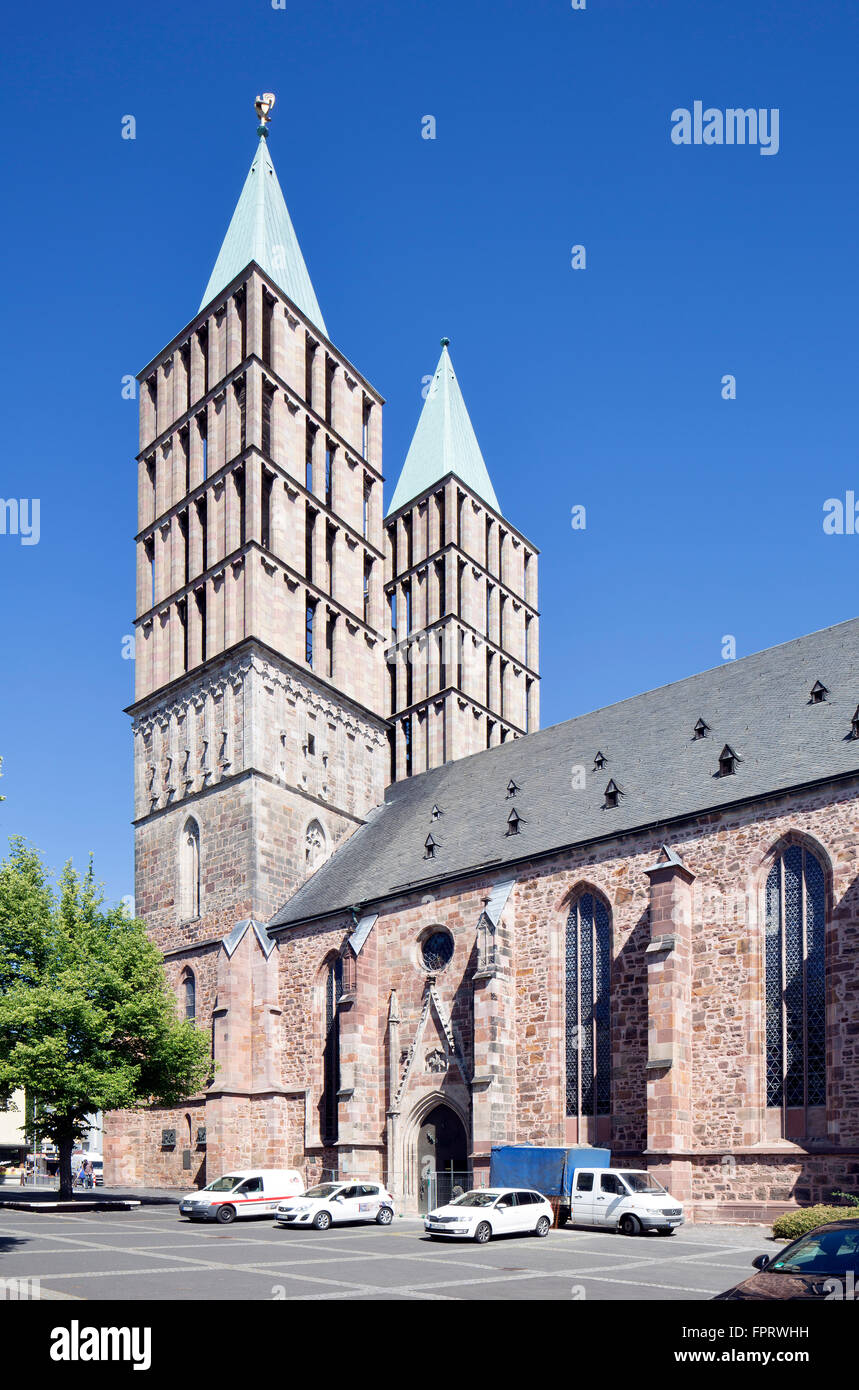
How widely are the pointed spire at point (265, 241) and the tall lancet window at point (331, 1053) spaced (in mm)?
26960

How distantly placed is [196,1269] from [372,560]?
37092 mm

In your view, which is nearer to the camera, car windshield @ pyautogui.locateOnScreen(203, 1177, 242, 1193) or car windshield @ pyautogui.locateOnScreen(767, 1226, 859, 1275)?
car windshield @ pyautogui.locateOnScreen(767, 1226, 859, 1275)

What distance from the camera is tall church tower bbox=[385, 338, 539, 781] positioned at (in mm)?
57250

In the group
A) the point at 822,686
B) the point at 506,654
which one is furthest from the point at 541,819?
the point at 506,654

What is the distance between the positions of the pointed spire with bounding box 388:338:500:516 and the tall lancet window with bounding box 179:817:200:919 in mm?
22852

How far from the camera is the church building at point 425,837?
28.9 metres

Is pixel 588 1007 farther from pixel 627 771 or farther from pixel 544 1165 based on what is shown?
pixel 627 771

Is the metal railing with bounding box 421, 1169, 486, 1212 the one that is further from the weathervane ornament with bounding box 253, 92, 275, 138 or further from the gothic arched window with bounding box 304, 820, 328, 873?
the weathervane ornament with bounding box 253, 92, 275, 138

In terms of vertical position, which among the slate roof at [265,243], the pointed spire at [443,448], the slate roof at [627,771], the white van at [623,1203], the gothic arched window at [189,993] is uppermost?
the slate roof at [265,243]

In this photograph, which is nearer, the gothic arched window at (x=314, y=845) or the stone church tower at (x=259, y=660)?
the stone church tower at (x=259, y=660)

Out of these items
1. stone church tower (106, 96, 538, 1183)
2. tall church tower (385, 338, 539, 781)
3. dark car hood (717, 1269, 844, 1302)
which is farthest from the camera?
tall church tower (385, 338, 539, 781)

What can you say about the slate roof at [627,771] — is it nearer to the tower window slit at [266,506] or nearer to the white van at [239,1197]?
the white van at [239,1197]

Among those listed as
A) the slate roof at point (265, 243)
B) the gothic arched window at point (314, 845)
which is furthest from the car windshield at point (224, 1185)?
the slate roof at point (265, 243)

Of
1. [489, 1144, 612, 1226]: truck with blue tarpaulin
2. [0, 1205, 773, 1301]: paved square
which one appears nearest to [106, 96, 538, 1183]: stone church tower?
[489, 1144, 612, 1226]: truck with blue tarpaulin
